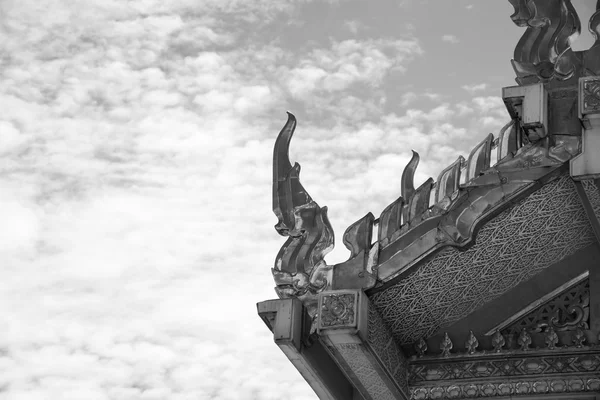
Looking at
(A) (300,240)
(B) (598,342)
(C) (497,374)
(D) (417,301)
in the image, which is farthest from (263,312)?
(B) (598,342)

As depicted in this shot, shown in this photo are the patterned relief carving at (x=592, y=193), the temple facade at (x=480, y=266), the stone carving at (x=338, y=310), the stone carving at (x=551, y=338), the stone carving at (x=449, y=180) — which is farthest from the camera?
the stone carving at (x=551, y=338)

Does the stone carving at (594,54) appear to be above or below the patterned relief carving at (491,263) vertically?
above

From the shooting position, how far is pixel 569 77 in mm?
8477

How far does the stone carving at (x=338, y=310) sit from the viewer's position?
8453 mm

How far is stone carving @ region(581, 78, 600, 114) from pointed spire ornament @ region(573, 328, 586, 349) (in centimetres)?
178

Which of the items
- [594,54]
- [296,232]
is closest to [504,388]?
[296,232]

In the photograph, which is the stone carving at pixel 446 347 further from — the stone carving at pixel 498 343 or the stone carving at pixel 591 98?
the stone carving at pixel 591 98

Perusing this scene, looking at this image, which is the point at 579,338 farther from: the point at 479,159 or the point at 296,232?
the point at 296,232

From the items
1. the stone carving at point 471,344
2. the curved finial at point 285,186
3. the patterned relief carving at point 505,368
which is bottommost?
the patterned relief carving at point 505,368

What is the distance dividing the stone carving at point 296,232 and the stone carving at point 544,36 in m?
1.73

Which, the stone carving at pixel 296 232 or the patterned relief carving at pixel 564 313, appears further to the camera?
the patterned relief carving at pixel 564 313

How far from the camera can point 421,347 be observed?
941cm

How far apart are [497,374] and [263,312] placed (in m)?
1.80

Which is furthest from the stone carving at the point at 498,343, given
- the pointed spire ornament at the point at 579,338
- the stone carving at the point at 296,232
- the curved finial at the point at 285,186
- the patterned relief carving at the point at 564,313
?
the curved finial at the point at 285,186
